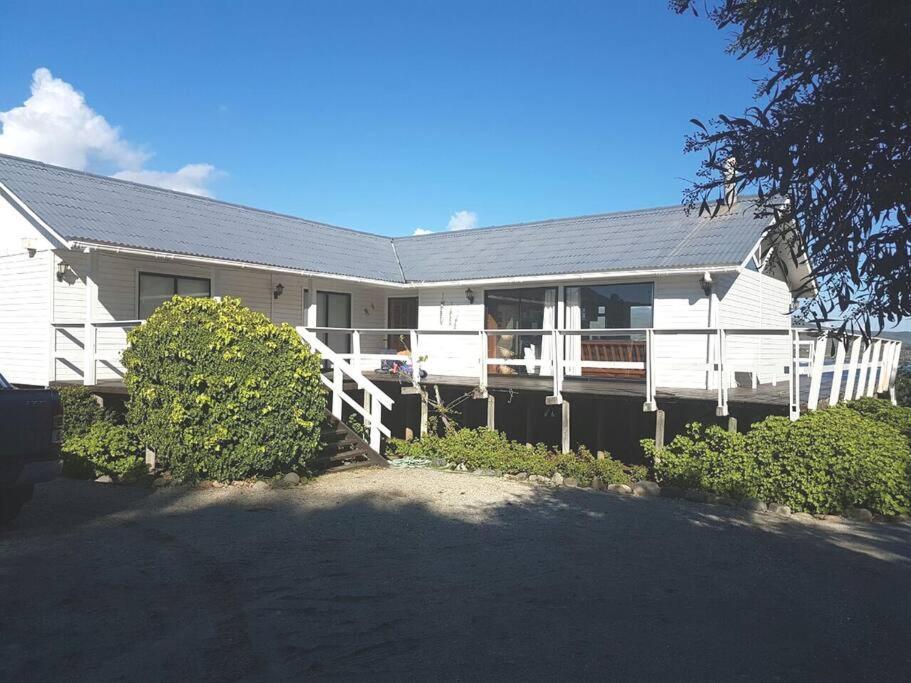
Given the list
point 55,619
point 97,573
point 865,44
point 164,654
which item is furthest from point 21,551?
point 865,44

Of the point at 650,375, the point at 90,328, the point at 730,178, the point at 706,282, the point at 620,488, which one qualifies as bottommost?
the point at 620,488

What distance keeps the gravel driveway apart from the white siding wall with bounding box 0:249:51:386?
5.48m

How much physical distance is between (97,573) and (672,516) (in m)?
5.90

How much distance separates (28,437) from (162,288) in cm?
799

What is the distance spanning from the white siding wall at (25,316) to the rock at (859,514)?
Result: 41.7 feet

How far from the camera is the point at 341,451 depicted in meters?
12.0

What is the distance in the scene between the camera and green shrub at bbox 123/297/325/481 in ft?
31.4

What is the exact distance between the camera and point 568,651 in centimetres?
458

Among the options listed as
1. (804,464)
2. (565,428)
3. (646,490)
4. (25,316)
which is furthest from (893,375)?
(25,316)

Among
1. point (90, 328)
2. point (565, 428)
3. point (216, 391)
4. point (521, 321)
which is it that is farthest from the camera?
point (521, 321)

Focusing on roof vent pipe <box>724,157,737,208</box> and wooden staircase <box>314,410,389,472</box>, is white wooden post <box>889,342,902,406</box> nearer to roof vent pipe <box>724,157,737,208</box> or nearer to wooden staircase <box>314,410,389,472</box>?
wooden staircase <box>314,410,389,472</box>

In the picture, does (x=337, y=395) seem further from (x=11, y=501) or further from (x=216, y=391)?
(x=11, y=501)

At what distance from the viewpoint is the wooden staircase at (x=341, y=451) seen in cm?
1137


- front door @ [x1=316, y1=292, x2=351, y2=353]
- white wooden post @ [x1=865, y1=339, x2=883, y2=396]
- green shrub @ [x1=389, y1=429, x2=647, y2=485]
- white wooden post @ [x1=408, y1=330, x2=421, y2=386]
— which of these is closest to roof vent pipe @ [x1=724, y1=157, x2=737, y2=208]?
green shrub @ [x1=389, y1=429, x2=647, y2=485]
